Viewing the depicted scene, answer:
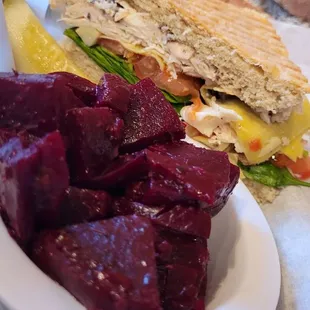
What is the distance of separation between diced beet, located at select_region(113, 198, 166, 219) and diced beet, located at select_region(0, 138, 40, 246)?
20 centimetres

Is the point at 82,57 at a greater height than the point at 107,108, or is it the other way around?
the point at 107,108

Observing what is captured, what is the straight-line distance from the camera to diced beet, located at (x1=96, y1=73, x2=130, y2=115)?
122 cm

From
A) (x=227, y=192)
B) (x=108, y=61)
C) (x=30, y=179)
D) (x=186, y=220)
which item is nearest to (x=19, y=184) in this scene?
(x=30, y=179)

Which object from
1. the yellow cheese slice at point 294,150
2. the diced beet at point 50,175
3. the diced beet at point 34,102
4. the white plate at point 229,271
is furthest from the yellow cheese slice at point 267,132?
the diced beet at point 50,175

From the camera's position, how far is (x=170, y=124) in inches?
51.7

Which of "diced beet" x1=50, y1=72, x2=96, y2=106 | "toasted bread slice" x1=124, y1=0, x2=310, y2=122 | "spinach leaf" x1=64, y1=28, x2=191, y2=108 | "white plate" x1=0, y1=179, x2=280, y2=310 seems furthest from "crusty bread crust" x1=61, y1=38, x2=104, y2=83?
"diced beet" x1=50, y1=72, x2=96, y2=106

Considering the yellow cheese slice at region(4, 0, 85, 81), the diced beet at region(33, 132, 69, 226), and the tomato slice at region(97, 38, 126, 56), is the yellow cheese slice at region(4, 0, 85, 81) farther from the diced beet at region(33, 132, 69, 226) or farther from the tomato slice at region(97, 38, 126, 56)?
the diced beet at region(33, 132, 69, 226)

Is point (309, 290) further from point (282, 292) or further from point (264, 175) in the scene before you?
point (264, 175)

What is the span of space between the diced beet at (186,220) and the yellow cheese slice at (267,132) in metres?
1.07

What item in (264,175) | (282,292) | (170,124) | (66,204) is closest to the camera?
(66,204)

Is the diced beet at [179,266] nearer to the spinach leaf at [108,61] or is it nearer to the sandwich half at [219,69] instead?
the sandwich half at [219,69]

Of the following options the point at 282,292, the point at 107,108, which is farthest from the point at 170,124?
the point at 282,292

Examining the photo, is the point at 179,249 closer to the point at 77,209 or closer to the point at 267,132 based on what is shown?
the point at 77,209

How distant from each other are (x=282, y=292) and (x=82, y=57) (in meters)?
1.55
